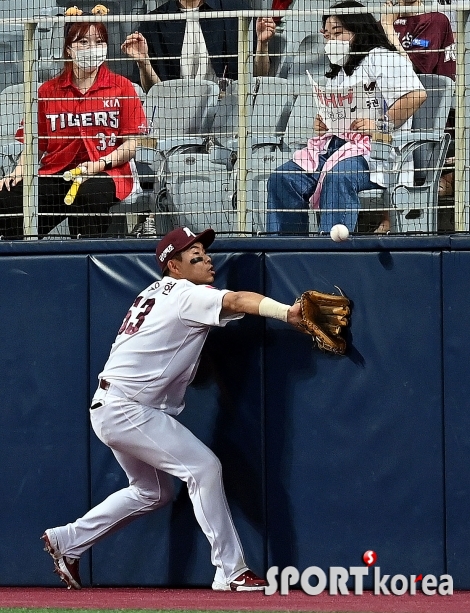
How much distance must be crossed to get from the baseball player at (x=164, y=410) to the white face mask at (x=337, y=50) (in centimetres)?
195

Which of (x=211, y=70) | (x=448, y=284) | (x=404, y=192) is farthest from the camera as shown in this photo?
(x=211, y=70)

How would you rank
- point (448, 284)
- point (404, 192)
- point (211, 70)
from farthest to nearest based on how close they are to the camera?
point (211, 70) → point (404, 192) → point (448, 284)

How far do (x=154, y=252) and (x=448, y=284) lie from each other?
1636 millimetres

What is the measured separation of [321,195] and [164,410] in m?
1.69

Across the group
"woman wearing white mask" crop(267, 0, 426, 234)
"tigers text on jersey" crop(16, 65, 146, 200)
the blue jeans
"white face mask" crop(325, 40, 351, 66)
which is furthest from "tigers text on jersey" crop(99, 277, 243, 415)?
"white face mask" crop(325, 40, 351, 66)

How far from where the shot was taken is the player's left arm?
5.20 m

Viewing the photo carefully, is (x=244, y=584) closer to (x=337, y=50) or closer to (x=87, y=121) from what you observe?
(x=87, y=121)

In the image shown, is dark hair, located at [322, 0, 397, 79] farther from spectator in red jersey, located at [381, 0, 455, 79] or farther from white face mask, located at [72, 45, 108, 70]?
white face mask, located at [72, 45, 108, 70]

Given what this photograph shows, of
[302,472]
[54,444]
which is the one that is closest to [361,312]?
[302,472]

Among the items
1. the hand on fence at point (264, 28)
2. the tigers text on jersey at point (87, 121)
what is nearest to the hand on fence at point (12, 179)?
the tigers text on jersey at point (87, 121)

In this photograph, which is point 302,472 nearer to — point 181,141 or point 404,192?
point 404,192

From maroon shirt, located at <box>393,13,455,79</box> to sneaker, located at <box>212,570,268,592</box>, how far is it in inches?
150

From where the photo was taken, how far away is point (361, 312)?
Result: 18.3 feet

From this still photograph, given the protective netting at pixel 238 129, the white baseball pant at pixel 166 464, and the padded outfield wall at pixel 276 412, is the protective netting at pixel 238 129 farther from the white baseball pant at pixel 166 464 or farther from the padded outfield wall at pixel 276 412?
the white baseball pant at pixel 166 464
